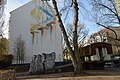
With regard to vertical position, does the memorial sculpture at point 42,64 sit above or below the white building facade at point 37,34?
below

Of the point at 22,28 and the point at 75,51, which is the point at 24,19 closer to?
the point at 22,28

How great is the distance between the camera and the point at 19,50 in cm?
3922

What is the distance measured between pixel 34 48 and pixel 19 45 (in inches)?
119

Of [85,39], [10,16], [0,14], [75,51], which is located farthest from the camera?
[85,39]

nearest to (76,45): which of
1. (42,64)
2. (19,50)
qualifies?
(42,64)

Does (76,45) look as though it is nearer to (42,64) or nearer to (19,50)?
(42,64)

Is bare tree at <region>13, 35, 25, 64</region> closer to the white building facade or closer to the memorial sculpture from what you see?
the white building facade

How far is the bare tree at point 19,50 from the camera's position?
3922 centimetres

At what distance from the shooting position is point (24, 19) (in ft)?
136

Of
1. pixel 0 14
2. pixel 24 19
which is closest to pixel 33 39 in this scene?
pixel 24 19

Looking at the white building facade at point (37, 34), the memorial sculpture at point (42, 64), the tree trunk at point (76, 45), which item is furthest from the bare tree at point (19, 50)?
the tree trunk at point (76, 45)

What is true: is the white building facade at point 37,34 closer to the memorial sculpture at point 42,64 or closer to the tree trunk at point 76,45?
the memorial sculpture at point 42,64

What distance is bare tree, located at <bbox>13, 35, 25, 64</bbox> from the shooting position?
3922cm

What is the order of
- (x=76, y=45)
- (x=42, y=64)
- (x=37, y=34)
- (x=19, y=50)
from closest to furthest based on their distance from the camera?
(x=76, y=45) < (x=42, y=64) < (x=19, y=50) < (x=37, y=34)
